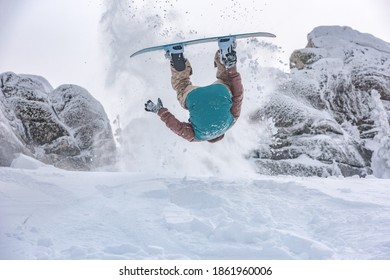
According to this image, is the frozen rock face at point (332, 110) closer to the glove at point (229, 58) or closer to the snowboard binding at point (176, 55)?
the snowboard binding at point (176, 55)

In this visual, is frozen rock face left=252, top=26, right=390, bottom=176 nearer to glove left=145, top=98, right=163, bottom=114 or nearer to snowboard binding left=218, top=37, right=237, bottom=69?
glove left=145, top=98, right=163, bottom=114

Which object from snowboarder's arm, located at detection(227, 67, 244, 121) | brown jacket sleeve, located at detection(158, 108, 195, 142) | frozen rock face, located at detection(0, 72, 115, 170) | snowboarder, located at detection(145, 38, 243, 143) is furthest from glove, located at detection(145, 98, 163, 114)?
frozen rock face, located at detection(0, 72, 115, 170)

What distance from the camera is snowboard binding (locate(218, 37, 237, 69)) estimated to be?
16.1 ft

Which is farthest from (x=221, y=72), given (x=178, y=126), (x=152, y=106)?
(x=152, y=106)

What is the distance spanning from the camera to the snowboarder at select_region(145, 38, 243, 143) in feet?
16.5

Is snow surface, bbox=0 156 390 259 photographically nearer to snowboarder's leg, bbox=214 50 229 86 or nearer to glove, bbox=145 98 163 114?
glove, bbox=145 98 163 114

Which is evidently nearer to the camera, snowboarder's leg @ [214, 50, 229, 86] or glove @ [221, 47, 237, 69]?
glove @ [221, 47, 237, 69]

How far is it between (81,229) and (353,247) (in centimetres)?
260

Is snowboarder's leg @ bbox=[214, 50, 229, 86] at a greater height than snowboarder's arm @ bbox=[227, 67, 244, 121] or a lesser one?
greater

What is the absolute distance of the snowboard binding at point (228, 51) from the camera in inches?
194

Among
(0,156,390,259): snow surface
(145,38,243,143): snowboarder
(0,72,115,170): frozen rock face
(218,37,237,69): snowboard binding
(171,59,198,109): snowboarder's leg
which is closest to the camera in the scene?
(0,156,390,259): snow surface

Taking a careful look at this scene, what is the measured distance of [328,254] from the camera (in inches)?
136

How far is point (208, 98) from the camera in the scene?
198 inches

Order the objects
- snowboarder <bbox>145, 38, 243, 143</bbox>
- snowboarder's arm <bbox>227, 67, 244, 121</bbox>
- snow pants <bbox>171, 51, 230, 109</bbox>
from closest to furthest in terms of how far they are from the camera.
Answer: snowboarder <bbox>145, 38, 243, 143</bbox> → snowboarder's arm <bbox>227, 67, 244, 121</bbox> → snow pants <bbox>171, 51, 230, 109</bbox>
